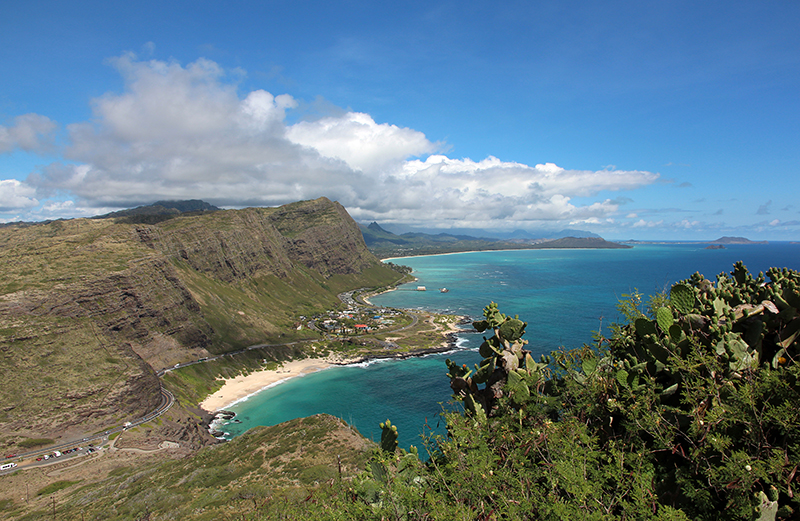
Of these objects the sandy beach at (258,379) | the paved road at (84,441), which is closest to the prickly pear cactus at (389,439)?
the paved road at (84,441)

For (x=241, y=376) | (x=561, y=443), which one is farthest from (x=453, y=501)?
(x=241, y=376)

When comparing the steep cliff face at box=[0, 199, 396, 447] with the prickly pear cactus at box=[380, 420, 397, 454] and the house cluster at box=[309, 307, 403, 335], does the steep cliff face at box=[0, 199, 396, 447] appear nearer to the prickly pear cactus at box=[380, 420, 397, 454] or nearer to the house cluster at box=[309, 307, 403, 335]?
the house cluster at box=[309, 307, 403, 335]

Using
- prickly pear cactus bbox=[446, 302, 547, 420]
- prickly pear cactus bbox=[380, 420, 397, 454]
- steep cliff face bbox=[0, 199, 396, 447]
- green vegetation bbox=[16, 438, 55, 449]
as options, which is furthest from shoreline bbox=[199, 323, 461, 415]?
prickly pear cactus bbox=[446, 302, 547, 420]

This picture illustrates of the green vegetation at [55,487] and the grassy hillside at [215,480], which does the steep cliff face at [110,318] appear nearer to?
the green vegetation at [55,487]

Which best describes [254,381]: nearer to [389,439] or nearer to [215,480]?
[215,480]

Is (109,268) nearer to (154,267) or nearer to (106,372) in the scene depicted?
(154,267)

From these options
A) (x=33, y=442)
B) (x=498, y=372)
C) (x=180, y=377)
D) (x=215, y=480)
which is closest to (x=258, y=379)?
(x=180, y=377)
